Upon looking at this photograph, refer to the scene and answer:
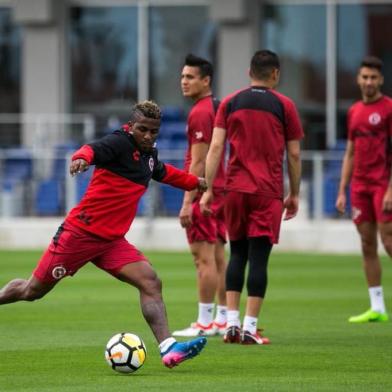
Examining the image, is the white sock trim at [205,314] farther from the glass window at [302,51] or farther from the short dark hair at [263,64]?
the glass window at [302,51]

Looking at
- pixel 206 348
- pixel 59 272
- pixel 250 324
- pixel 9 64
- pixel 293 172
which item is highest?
pixel 9 64

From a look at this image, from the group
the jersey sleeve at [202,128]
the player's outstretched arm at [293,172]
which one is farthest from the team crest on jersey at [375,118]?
the player's outstretched arm at [293,172]

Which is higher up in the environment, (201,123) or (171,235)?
(201,123)

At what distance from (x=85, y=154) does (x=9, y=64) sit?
75.3ft

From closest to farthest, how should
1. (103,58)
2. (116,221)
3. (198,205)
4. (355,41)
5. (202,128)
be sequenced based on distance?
1. (116,221)
2. (202,128)
3. (198,205)
4. (355,41)
5. (103,58)

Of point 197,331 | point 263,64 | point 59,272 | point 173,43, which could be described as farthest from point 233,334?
point 173,43

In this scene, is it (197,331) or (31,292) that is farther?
(197,331)

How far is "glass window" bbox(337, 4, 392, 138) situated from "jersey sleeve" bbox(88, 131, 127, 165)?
20.1 meters

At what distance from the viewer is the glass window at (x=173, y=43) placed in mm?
30859

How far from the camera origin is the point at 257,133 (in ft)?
37.6

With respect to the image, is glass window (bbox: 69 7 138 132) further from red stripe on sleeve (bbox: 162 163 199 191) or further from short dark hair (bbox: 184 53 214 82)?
red stripe on sleeve (bbox: 162 163 199 191)

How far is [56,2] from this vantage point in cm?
3105

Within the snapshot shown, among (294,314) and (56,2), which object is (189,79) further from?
(56,2)

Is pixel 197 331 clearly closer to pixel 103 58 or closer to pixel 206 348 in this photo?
pixel 206 348
